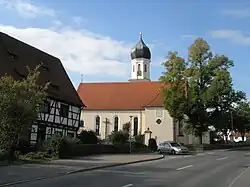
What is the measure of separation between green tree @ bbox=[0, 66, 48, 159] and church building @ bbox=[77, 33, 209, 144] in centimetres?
3717

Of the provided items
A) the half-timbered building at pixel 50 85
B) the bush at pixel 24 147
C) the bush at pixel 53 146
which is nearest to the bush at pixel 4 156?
the bush at pixel 53 146

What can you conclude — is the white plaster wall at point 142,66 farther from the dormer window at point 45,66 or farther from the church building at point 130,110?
the dormer window at point 45,66

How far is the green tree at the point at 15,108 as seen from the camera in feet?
80.9

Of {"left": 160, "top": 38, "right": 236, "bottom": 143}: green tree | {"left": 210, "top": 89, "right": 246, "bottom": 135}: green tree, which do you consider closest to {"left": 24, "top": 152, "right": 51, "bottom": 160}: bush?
{"left": 160, "top": 38, "right": 236, "bottom": 143}: green tree

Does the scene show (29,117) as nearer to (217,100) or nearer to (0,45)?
(0,45)

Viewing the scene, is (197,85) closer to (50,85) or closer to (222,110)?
(222,110)

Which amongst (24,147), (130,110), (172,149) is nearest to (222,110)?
(130,110)

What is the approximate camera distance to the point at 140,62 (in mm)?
87625

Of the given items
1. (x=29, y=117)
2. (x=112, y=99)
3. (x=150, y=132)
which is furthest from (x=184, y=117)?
(x=29, y=117)

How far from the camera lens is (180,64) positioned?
5884 centimetres

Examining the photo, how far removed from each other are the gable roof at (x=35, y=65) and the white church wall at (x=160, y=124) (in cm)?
1966

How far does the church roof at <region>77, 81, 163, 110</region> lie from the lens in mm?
71700

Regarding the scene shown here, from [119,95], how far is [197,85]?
19.7 metres

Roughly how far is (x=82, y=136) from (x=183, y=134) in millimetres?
25338
